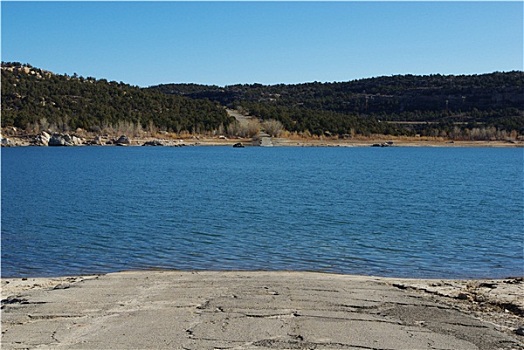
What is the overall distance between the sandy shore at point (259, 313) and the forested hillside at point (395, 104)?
94.8 m

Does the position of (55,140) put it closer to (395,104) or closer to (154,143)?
(154,143)

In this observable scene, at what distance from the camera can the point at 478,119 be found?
389 ft

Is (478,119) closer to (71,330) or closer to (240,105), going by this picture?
(240,105)

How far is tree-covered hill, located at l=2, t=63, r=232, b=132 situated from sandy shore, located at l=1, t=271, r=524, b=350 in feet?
261

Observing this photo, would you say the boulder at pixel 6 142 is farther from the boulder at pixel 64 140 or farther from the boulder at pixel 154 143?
the boulder at pixel 154 143

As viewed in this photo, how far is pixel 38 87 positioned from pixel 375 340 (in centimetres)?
10390

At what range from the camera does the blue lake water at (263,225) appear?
50.1 feet

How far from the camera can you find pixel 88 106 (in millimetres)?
99750

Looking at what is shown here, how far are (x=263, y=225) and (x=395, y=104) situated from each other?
119m

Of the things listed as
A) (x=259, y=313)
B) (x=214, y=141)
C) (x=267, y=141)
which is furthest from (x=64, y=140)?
(x=259, y=313)

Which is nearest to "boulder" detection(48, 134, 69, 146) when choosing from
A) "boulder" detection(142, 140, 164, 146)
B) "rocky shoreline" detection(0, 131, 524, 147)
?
"rocky shoreline" detection(0, 131, 524, 147)

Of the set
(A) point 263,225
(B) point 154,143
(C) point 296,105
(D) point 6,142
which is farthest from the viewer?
(C) point 296,105

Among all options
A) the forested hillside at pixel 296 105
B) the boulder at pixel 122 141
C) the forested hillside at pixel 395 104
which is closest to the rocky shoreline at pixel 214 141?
the boulder at pixel 122 141

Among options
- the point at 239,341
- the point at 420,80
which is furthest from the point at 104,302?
the point at 420,80
